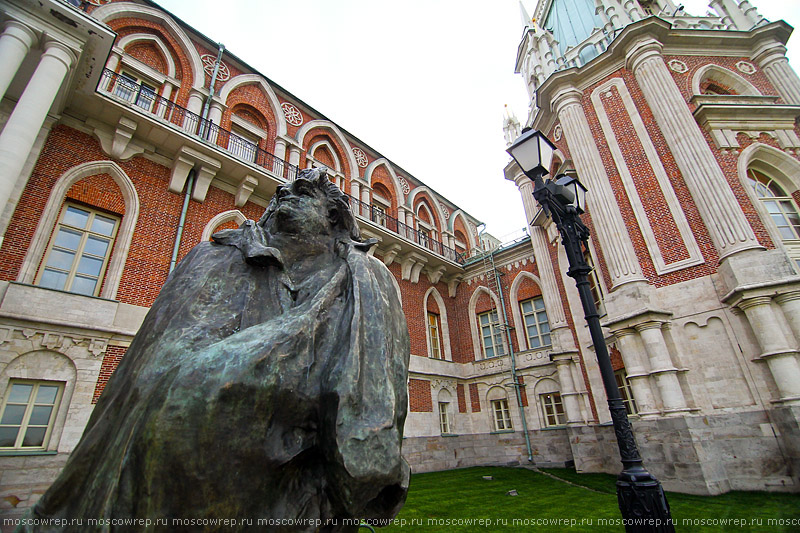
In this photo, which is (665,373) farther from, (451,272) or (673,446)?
(451,272)

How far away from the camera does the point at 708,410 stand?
7.56 meters

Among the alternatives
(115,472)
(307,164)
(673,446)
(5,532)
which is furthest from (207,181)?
(673,446)

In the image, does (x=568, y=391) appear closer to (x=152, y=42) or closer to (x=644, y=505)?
(x=644, y=505)

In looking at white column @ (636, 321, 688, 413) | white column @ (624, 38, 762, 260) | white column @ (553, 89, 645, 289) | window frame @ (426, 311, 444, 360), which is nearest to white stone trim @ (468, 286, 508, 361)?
window frame @ (426, 311, 444, 360)

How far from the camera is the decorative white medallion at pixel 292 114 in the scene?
14078 millimetres

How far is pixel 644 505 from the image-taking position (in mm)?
2881

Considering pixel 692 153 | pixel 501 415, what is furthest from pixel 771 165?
pixel 501 415

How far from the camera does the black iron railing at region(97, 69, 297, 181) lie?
927 centimetres

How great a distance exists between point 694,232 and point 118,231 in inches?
548

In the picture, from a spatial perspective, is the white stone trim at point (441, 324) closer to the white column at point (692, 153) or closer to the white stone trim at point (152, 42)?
the white column at point (692, 153)

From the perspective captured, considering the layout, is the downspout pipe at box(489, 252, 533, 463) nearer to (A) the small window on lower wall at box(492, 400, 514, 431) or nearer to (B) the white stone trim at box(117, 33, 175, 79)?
(A) the small window on lower wall at box(492, 400, 514, 431)

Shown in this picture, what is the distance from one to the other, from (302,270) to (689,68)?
47.4 ft

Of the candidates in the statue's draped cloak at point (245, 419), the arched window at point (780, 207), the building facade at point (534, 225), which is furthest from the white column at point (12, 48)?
the arched window at point (780, 207)

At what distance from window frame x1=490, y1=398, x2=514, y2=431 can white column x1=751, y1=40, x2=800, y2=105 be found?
13.3m
